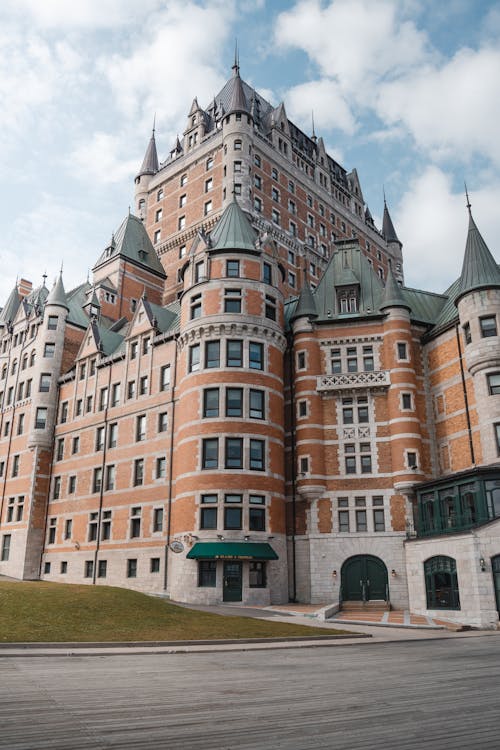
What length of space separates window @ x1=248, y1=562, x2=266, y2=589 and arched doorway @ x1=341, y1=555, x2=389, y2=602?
535cm

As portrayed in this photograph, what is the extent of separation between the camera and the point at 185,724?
871 cm

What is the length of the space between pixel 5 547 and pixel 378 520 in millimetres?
37095

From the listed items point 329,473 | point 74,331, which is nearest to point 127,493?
point 329,473

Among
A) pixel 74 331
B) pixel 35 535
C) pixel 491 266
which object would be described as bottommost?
pixel 35 535

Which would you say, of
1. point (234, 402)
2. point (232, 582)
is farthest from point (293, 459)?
point (232, 582)

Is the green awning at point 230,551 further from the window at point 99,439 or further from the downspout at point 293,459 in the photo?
the window at point 99,439

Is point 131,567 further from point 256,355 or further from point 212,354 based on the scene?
point 256,355

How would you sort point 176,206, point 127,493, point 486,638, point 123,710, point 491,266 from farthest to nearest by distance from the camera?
point 176,206 < point 127,493 < point 491,266 < point 486,638 < point 123,710

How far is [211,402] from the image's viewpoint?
4325 centimetres

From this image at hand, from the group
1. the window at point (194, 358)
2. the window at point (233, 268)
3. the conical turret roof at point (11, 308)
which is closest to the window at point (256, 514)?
the window at point (194, 358)

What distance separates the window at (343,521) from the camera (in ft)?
138

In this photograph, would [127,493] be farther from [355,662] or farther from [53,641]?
[355,662]

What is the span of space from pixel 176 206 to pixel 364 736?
240ft

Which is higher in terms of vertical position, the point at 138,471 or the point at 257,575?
the point at 138,471
